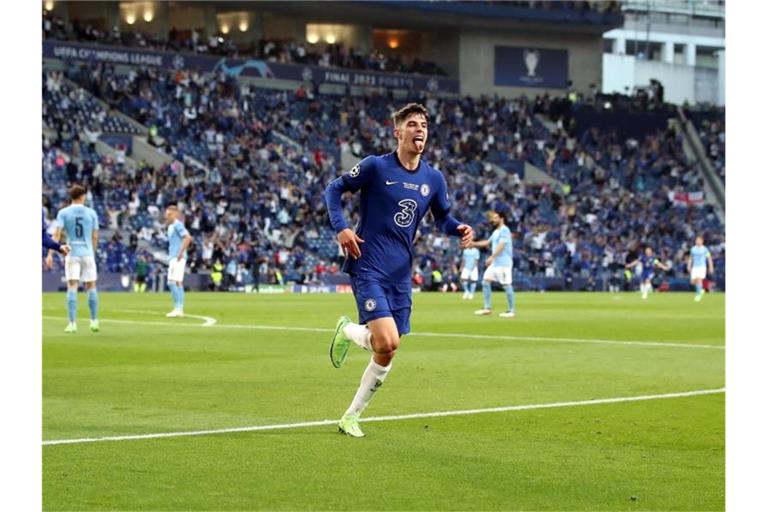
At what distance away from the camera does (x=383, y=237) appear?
10.6m

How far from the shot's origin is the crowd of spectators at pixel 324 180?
54.3 meters

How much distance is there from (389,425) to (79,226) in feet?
43.4

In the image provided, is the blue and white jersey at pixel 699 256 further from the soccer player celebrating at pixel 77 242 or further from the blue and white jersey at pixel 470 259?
the soccer player celebrating at pixel 77 242

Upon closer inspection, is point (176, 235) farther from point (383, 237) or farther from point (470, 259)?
point (383, 237)

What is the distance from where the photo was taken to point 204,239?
178 ft

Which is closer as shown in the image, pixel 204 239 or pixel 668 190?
pixel 204 239

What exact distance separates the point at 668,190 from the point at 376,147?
17.0m

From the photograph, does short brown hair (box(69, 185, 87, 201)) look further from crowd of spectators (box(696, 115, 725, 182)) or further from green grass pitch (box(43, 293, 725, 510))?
crowd of spectators (box(696, 115, 725, 182))

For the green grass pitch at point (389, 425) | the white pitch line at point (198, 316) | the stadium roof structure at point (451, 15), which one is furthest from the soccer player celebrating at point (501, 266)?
the stadium roof structure at point (451, 15)

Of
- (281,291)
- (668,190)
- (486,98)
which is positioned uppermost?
(486,98)

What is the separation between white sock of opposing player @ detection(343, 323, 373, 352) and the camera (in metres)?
10.7
